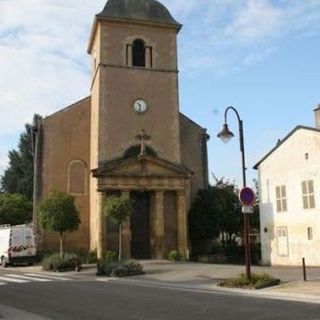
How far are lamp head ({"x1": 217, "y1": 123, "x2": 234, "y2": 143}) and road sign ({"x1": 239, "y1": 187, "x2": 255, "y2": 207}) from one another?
166 cm

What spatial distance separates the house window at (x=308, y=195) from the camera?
93.1ft

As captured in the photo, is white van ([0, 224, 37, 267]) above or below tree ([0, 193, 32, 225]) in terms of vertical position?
below

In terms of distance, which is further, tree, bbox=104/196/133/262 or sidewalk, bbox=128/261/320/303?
tree, bbox=104/196/133/262

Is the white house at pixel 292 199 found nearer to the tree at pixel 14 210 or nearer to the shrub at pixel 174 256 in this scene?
the shrub at pixel 174 256

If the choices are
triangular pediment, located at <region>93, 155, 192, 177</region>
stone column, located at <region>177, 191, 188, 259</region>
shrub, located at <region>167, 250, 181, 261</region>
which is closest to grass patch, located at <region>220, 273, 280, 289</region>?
shrub, located at <region>167, 250, 181, 261</region>

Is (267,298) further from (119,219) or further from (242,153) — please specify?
(119,219)

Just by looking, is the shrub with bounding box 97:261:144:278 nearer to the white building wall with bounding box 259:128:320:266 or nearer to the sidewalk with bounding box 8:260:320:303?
the sidewalk with bounding box 8:260:320:303

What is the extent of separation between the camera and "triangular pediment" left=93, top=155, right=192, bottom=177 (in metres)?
33.5

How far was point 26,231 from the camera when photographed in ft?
110

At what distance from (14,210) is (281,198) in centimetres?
2986

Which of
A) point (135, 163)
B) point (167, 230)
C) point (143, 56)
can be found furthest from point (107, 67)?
point (167, 230)

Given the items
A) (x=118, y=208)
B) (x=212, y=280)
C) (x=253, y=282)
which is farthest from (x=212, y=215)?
(x=253, y=282)

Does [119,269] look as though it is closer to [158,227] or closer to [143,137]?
[158,227]

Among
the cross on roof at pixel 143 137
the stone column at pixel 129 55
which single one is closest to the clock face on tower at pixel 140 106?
the cross on roof at pixel 143 137
